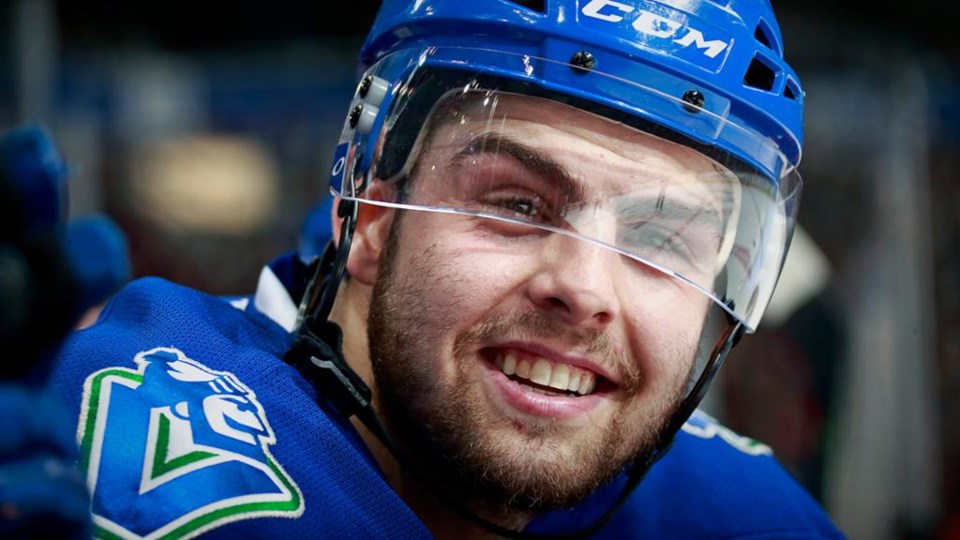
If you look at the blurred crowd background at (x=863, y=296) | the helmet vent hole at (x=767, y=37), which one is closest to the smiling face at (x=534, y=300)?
the helmet vent hole at (x=767, y=37)

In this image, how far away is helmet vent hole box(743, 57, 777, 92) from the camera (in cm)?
157

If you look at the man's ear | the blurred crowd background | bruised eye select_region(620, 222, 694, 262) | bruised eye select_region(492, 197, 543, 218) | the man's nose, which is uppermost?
bruised eye select_region(492, 197, 543, 218)

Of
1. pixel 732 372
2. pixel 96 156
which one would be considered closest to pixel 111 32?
pixel 96 156

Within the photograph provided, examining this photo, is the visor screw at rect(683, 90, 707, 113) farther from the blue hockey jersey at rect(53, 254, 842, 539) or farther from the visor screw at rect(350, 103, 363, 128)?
the blue hockey jersey at rect(53, 254, 842, 539)

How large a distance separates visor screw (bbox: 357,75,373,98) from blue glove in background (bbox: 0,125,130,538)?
79 cm

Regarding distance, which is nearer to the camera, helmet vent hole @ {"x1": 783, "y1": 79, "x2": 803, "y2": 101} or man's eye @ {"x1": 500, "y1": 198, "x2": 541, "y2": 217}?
man's eye @ {"x1": 500, "y1": 198, "x2": 541, "y2": 217}

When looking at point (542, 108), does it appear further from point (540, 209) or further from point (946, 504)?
point (946, 504)

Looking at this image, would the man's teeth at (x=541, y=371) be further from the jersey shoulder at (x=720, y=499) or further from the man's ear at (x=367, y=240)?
the jersey shoulder at (x=720, y=499)

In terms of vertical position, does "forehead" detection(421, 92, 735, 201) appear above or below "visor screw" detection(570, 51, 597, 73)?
below

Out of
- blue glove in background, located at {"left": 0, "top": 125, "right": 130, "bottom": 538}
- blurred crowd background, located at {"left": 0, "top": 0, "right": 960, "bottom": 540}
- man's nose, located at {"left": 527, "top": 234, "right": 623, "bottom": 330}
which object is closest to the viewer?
blue glove in background, located at {"left": 0, "top": 125, "right": 130, "bottom": 538}

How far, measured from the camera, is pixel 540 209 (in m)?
1.40

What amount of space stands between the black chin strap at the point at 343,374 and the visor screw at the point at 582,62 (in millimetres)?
367

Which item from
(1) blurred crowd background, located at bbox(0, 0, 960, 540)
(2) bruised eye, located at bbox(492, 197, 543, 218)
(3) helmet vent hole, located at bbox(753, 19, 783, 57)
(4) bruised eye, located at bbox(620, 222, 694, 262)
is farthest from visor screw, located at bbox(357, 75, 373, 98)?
(1) blurred crowd background, located at bbox(0, 0, 960, 540)

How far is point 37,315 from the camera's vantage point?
30.8 inches
